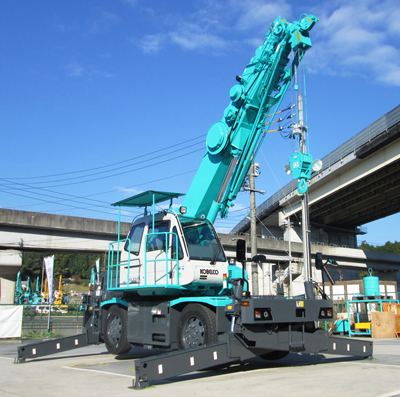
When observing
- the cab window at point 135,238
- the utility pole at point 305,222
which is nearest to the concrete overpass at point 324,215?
the utility pole at point 305,222

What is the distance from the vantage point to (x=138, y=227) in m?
10.9

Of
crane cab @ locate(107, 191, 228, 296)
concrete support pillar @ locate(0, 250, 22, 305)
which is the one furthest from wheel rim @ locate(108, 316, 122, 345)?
concrete support pillar @ locate(0, 250, 22, 305)

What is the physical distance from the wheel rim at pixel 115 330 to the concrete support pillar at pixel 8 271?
58.5 ft

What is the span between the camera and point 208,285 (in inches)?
375

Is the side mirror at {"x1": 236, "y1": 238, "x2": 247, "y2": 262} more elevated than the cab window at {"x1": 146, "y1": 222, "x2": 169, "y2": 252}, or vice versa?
the cab window at {"x1": 146, "y1": 222, "x2": 169, "y2": 252}

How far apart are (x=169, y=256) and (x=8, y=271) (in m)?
22.0

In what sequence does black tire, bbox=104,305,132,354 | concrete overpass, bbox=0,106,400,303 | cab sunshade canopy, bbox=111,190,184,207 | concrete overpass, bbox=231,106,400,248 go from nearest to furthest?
1. cab sunshade canopy, bbox=111,190,184,207
2. black tire, bbox=104,305,132,354
3. concrete overpass, bbox=0,106,400,303
4. concrete overpass, bbox=231,106,400,248

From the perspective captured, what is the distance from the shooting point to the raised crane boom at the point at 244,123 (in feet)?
37.4

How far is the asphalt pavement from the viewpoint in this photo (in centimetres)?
659

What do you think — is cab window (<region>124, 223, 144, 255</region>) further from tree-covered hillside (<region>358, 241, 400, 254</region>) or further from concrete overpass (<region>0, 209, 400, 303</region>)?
tree-covered hillside (<region>358, 241, 400, 254</region>)

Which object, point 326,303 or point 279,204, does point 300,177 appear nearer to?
point 326,303

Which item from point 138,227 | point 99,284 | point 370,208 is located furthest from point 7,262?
point 370,208

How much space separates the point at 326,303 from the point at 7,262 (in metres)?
22.8

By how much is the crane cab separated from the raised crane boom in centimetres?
118
